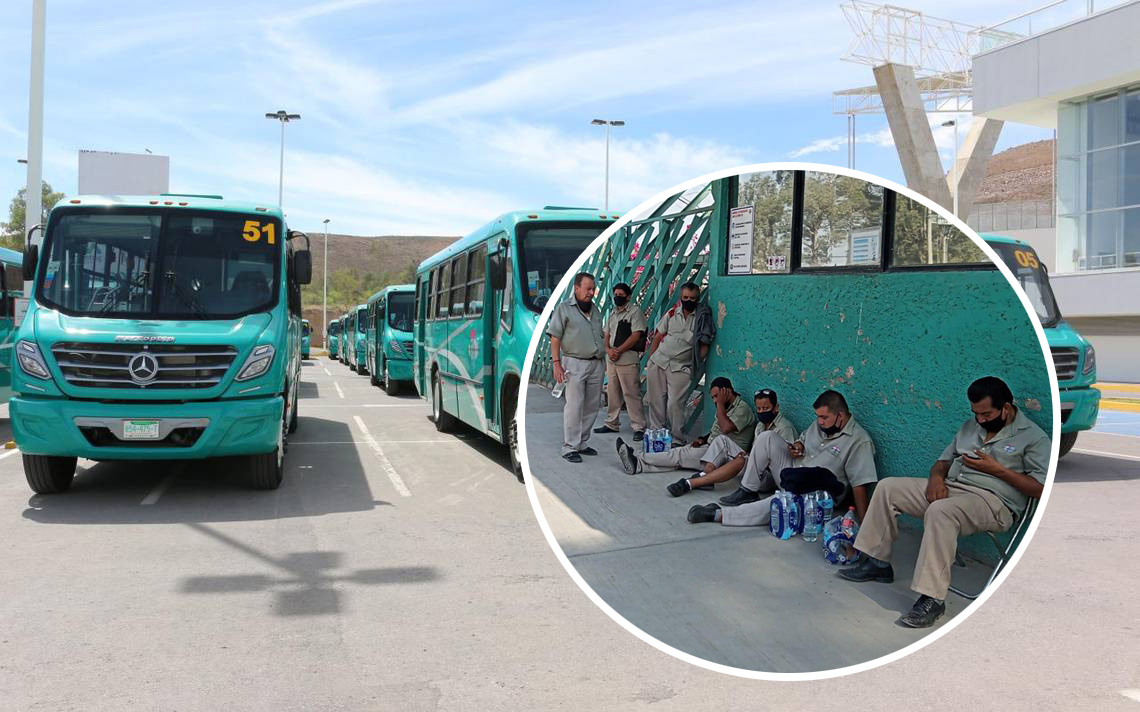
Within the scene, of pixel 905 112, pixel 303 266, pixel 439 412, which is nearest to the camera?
pixel 303 266

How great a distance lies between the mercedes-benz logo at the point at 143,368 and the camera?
829 centimetres

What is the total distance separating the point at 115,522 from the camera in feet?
26.1

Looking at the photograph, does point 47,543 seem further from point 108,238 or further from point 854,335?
point 854,335

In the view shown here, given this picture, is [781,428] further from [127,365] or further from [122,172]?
[122,172]

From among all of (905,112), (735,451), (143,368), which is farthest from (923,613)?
(905,112)

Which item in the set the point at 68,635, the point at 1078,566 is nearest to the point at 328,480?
the point at 68,635

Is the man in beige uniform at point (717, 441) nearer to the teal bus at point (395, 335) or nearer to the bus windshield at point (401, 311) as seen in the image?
the teal bus at point (395, 335)

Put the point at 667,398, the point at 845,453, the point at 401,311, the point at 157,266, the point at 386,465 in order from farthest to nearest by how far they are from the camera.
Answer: the point at 401,311
the point at 386,465
the point at 157,266
the point at 667,398
the point at 845,453

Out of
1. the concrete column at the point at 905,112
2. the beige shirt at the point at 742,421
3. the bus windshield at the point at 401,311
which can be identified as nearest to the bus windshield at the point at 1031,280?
the beige shirt at the point at 742,421

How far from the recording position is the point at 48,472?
884 centimetres

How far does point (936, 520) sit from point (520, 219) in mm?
5260

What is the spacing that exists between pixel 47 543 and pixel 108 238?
3.24 m

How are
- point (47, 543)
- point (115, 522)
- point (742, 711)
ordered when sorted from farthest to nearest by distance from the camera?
point (115, 522) < point (47, 543) < point (742, 711)

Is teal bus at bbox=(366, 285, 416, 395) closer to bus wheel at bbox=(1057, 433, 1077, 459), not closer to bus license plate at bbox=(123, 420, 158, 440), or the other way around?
bus license plate at bbox=(123, 420, 158, 440)
